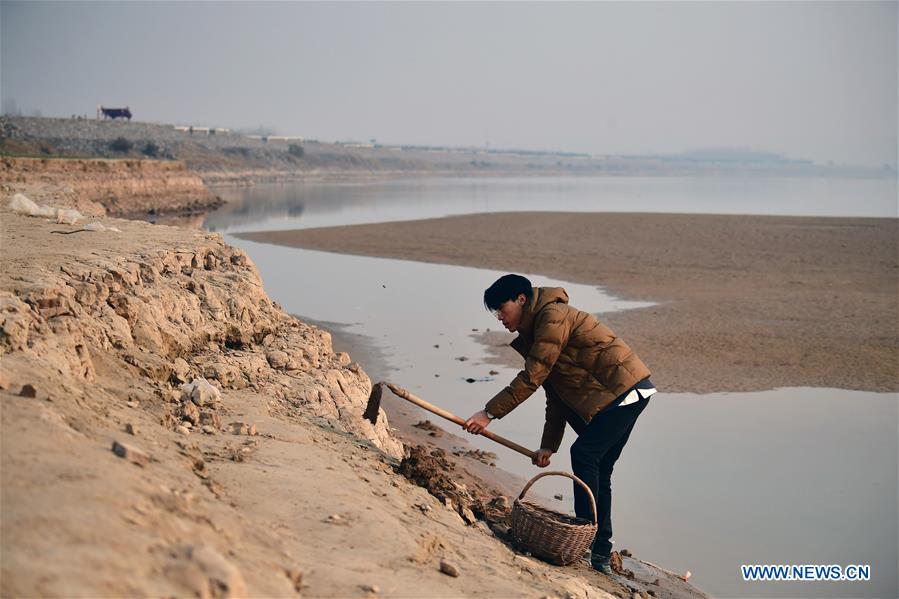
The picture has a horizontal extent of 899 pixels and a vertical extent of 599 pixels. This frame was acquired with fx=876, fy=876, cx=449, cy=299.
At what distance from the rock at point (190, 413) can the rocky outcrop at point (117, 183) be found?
19964 mm

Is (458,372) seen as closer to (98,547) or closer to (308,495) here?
(308,495)

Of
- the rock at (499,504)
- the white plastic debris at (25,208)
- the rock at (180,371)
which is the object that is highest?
the white plastic debris at (25,208)

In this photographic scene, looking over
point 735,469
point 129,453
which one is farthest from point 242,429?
point 735,469

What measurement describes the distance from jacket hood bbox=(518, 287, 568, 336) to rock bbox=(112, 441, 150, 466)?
8.05 feet

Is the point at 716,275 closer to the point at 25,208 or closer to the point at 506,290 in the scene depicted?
the point at 25,208

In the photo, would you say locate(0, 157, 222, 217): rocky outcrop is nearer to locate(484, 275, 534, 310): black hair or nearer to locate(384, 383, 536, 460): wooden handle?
locate(384, 383, 536, 460): wooden handle

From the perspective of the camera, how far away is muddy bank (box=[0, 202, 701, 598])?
9.87 feet

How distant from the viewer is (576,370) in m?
5.51

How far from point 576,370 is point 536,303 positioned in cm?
50

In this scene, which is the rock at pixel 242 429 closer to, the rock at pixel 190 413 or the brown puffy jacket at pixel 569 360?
the rock at pixel 190 413

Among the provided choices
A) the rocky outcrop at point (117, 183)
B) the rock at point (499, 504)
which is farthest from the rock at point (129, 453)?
the rocky outcrop at point (117, 183)

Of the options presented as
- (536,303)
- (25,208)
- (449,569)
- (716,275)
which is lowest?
(716,275)

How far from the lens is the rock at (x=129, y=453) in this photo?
147 inches

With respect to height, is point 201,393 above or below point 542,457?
above
